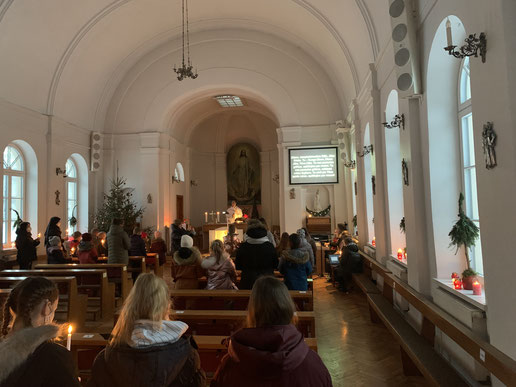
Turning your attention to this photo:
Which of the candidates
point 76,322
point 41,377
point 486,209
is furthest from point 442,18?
point 76,322

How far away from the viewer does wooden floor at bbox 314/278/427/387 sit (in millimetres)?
3736

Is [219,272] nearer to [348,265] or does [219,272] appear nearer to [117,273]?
[117,273]

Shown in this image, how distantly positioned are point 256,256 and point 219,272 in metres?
0.67

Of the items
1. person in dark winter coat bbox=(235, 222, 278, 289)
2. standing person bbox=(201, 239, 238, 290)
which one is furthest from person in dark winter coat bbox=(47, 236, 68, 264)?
person in dark winter coat bbox=(235, 222, 278, 289)

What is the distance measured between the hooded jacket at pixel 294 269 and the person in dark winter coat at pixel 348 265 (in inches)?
112

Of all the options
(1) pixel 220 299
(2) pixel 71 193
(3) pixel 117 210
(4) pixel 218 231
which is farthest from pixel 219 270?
(2) pixel 71 193

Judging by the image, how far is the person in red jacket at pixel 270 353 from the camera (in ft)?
5.18

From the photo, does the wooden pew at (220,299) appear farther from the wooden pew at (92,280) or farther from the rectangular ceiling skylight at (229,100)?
the rectangular ceiling skylight at (229,100)

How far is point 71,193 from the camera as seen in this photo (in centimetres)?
1217

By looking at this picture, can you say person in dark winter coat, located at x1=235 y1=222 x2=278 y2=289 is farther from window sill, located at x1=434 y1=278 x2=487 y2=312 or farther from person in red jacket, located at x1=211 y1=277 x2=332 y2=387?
person in red jacket, located at x1=211 y1=277 x2=332 y2=387

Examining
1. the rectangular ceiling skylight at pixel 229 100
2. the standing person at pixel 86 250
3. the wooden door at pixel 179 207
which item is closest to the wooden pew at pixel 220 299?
the standing person at pixel 86 250

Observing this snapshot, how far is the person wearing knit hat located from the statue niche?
13.3 m

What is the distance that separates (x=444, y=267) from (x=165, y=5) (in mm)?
9978

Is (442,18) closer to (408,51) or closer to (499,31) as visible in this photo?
(408,51)
